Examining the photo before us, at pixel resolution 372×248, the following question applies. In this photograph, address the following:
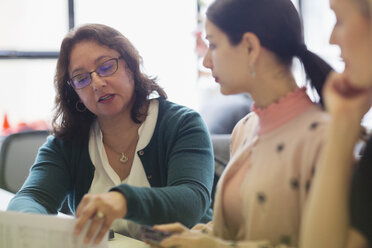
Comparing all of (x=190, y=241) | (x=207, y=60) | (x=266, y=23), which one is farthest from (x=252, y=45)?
(x=190, y=241)

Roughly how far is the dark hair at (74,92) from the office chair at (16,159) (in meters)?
0.64

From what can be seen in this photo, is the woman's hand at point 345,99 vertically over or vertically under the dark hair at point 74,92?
over

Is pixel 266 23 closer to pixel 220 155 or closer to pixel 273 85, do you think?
pixel 273 85

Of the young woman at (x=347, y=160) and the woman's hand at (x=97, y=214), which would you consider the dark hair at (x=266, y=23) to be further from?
the woman's hand at (x=97, y=214)

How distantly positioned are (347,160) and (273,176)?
0.52 ft

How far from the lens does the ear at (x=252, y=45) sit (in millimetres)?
943

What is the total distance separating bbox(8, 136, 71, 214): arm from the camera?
1.50 m

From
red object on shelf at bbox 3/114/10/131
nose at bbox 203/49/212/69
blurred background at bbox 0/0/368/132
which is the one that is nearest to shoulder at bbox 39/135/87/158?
nose at bbox 203/49/212/69

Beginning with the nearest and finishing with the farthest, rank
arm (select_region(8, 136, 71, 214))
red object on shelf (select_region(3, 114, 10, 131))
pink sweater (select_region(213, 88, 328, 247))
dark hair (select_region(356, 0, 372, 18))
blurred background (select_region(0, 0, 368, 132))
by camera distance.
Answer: dark hair (select_region(356, 0, 372, 18))
pink sweater (select_region(213, 88, 328, 247))
arm (select_region(8, 136, 71, 214))
red object on shelf (select_region(3, 114, 10, 131))
blurred background (select_region(0, 0, 368, 132))

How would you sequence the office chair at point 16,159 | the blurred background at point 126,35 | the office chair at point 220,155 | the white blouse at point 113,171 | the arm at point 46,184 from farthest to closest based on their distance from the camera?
1. the blurred background at point 126,35
2. the office chair at point 16,159
3. the office chair at point 220,155
4. the white blouse at point 113,171
5. the arm at point 46,184

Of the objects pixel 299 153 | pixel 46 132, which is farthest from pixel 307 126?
pixel 46 132

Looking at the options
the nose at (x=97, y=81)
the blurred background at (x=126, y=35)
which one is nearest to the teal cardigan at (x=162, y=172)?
the nose at (x=97, y=81)

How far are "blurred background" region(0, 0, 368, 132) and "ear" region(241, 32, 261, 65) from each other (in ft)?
7.14

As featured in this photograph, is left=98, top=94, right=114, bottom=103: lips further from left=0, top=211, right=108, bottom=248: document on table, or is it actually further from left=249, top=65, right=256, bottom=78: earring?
left=249, top=65, right=256, bottom=78: earring
